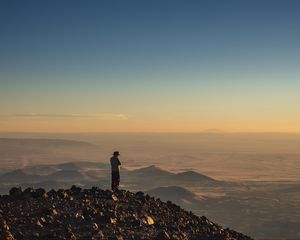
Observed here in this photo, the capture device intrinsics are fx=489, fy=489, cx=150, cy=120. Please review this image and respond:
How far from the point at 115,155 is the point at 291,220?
168703 mm

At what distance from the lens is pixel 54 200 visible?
20.2 meters

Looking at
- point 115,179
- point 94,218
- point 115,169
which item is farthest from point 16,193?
point 115,179

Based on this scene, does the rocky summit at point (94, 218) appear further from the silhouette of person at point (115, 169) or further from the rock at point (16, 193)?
the silhouette of person at point (115, 169)

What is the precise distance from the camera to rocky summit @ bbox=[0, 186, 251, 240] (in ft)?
51.9

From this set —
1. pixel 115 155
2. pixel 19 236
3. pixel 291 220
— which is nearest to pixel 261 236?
pixel 291 220

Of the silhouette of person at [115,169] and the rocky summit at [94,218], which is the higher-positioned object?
the silhouette of person at [115,169]

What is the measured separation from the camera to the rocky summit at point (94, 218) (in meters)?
15.8

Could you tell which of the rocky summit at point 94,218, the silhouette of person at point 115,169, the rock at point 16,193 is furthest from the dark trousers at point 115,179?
the rock at point 16,193

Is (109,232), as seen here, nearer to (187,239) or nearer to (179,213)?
(187,239)

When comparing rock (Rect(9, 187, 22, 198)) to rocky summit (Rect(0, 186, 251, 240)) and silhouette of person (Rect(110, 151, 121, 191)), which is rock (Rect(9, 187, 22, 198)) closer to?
rocky summit (Rect(0, 186, 251, 240))

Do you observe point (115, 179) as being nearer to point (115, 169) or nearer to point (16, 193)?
point (115, 169)

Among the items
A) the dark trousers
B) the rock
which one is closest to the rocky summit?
the rock

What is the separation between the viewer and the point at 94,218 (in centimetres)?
1764

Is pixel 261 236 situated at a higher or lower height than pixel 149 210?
lower
